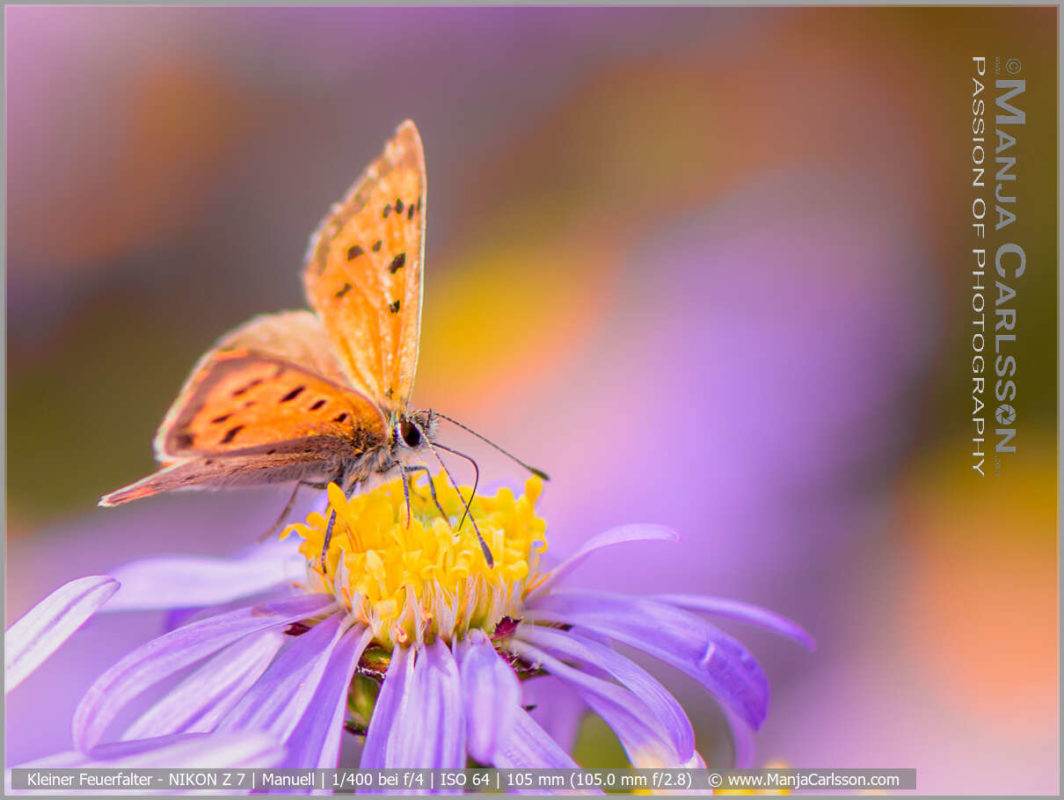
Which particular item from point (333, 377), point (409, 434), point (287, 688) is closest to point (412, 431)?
point (409, 434)

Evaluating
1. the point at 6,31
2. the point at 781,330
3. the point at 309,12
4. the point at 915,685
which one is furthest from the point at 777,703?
the point at 309,12

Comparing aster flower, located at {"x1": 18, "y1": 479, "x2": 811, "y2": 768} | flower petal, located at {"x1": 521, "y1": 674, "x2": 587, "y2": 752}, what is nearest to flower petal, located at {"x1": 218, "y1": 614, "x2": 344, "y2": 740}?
aster flower, located at {"x1": 18, "y1": 479, "x2": 811, "y2": 768}

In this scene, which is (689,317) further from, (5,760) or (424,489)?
(5,760)

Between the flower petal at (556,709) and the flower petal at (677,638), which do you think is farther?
the flower petal at (556,709)

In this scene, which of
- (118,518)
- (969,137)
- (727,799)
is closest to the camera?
(727,799)

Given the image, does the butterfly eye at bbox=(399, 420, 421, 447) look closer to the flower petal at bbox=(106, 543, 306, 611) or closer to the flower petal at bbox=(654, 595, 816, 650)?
the flower petal at bbox=(106, 543, 306, 611)

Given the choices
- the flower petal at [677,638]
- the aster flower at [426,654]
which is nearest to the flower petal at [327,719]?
the aster flower at [426,654]

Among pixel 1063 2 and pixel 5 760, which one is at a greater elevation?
pixel 1063 2

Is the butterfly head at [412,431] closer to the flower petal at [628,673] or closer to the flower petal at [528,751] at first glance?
the flower petal at [628,673]
